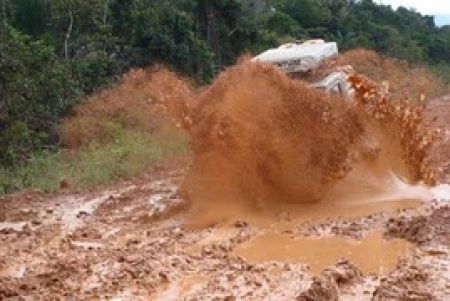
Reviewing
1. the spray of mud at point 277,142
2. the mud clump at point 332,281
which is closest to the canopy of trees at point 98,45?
the spray of mud at point 277,142

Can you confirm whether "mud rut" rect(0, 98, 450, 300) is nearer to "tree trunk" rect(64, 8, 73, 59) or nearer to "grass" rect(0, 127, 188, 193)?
"grass" rect(0, 127, 188, 193)

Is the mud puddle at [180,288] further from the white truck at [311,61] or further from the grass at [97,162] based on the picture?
the grass at [97,162]

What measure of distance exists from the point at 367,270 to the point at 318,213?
233cm

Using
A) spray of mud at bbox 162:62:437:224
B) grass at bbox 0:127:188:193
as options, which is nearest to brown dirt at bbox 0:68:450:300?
spray of mud at bbox 162:62:437:224

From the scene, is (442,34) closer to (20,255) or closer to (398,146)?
(398,146)

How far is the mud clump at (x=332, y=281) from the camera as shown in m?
6.39

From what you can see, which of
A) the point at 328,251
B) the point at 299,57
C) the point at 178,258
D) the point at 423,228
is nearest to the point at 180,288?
the point at 178,258

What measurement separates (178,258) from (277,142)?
264cm

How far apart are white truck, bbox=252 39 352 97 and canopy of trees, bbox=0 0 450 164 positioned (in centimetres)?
507

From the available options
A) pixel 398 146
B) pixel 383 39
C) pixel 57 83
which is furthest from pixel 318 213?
pixel 383 39

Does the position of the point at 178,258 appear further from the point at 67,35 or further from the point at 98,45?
the point at 98,45

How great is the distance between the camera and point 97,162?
45.8 feet

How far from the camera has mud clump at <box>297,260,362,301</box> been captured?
6.39m

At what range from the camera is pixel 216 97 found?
10.2m
